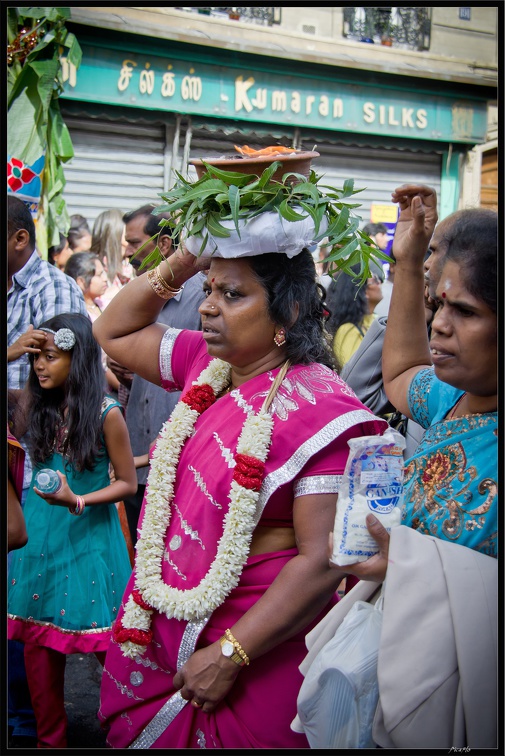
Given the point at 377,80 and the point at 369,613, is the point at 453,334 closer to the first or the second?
the point at 369,613

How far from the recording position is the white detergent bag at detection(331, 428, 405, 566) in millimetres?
1727

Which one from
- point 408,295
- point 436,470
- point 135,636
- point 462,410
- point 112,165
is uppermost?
point 112,165

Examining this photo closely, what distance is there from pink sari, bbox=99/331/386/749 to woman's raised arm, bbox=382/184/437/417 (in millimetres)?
216

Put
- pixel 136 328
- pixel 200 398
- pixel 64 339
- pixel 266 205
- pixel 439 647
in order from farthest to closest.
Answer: pixel 64 339, pixel 136 328, pixel 200 398, pixel 266 205, pixel 439 647

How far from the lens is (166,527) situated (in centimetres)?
A: 227

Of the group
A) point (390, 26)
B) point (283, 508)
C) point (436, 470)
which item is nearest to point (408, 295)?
point (436, 470)

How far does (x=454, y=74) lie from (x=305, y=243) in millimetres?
12242

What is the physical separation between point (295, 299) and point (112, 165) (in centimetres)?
862

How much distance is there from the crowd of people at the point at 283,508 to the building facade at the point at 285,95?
7866 mm

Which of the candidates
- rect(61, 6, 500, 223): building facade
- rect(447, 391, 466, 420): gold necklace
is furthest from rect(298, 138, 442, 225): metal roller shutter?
rect(447, 391, 466, 420): gold necklace

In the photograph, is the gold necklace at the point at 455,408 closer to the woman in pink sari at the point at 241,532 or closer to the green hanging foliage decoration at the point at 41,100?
the woman in pink sari at the point at 241,532

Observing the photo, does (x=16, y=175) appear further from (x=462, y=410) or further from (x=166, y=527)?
(x=462, y=410)

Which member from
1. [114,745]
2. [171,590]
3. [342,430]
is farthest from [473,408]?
[114,745]

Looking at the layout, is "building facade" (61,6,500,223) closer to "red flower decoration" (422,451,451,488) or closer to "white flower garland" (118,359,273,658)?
"white flower garland" (118,359,273,658)
